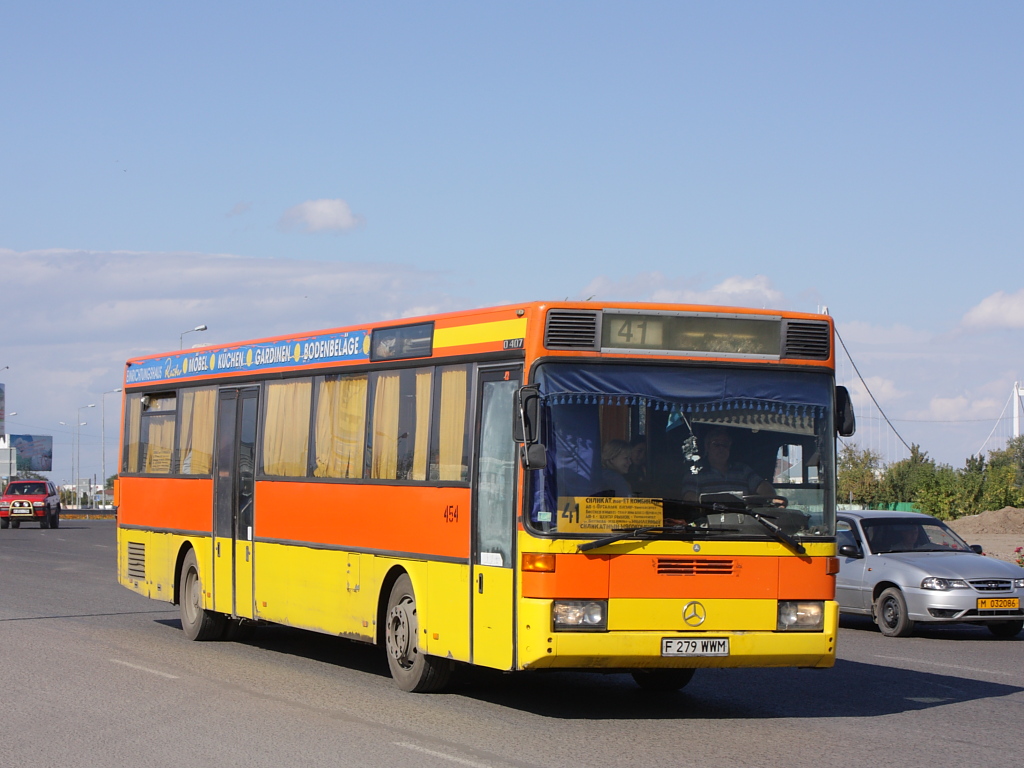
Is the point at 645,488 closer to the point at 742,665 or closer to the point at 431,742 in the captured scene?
the point at 742,665

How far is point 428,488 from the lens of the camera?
437 inches

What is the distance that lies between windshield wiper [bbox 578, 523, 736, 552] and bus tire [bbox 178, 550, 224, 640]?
23.4ft

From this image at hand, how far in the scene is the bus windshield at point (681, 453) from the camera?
9523 mm

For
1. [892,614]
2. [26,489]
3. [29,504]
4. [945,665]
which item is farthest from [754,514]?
[26,489]

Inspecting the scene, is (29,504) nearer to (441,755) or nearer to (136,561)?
(136,561)

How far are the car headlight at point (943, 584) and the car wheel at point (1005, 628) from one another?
2.93 feet

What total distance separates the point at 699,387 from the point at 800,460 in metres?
0.93

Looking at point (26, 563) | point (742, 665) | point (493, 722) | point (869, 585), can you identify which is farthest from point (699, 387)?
point (26, 563)

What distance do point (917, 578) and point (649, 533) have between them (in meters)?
8.30

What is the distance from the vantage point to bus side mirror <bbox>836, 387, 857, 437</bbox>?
10.3 m

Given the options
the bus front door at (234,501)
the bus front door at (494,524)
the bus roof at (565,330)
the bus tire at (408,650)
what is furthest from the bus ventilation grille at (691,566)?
the bus front door at (234,501)

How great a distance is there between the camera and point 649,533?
9.55 m

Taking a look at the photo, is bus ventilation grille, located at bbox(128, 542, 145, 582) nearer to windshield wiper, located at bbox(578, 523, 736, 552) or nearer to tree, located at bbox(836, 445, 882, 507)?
windshield wiper, located at bbox(578, 523, 736, 552)

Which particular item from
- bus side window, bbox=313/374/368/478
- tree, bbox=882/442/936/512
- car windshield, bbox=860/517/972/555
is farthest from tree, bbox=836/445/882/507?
bus side window, bbox=313/374/368/478
